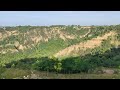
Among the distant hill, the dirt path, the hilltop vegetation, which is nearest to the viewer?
the hilltop vegetation

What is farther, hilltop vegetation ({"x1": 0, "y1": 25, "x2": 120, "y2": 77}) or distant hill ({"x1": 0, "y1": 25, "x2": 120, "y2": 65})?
distant hill ({"x1": 0, "y1": 25, "x2": 120, "y2": 65})

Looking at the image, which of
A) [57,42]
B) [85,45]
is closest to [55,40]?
[57,42]

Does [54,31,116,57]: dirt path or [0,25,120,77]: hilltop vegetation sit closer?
[0,25,120,77]: hilltop vegetation

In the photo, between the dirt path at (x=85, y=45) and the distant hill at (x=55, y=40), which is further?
the dirt path at (x=85, y=45)

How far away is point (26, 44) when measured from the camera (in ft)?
131

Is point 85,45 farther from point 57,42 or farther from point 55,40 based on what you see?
point 55,40

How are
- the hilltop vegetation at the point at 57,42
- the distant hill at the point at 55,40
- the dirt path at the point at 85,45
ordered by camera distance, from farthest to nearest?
1. the dirt path at the point at 85,45
2. the distant hill at the point at 55,40
3. the hilltop vegetation at the point at 57,42

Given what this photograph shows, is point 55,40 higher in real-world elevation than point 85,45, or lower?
higher

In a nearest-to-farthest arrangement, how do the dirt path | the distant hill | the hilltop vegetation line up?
the hilltop vegetation, the distant hill, the dirt path

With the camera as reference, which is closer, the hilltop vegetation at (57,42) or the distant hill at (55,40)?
the hilltop vegetation at (57,42)

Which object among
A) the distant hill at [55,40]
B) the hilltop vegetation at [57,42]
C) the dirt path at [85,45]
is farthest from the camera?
the dirt path at [85,45]
